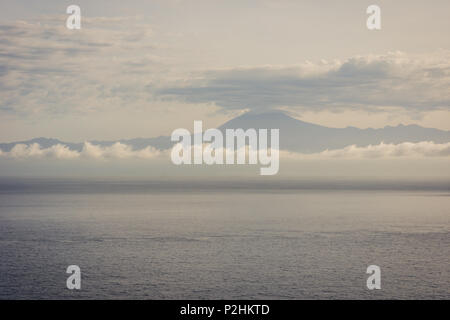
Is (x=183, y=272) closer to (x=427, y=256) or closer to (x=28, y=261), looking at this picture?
(x=28, y=261)

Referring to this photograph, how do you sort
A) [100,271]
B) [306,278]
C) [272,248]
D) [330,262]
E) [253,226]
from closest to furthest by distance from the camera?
1. [306,278]
2. [100,271]
3. [330,262]
4. [272,248]
5. [253,226]

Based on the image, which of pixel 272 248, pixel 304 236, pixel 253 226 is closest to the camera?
pixel 272 248

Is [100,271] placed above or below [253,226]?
below

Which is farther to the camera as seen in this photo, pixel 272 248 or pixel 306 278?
pixel 272 248

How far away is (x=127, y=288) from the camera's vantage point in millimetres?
64000

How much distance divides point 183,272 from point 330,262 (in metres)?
24.3

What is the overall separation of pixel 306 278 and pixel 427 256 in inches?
1116

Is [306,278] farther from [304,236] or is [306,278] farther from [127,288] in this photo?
[304,236]

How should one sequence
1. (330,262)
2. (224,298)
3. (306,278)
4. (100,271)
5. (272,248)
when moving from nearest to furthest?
(224,298)
(306,278)
(100,271)
(330,262)
(272,248)
